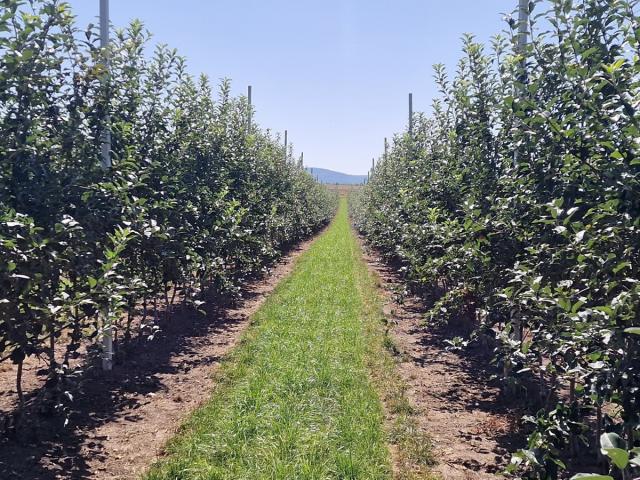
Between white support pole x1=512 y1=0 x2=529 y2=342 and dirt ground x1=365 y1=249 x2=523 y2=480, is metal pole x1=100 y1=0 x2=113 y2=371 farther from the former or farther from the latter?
white support pole x1=512 y1=0 x2=529 y2=342

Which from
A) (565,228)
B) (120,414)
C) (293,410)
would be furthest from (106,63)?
(565,228)

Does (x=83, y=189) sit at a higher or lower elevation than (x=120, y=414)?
higher

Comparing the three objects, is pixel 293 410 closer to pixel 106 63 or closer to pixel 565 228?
pixel 565 228

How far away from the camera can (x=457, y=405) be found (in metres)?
4.98

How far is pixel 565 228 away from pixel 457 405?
2919 millimetres

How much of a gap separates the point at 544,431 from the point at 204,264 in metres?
5.86

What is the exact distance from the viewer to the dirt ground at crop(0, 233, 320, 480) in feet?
12.0

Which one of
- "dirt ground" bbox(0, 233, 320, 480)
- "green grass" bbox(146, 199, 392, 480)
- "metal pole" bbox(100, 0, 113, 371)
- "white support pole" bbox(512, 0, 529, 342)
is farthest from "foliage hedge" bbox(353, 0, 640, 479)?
"metal pole" bbox(100, 0, 113, 371)

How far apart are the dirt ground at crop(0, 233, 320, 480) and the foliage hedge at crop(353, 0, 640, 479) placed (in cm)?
275

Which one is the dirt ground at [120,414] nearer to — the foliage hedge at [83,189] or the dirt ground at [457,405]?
the foliage hedge at [83,189]

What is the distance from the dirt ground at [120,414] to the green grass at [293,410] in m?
0.26

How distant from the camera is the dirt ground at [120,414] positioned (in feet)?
12.0

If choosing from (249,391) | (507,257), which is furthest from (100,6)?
(507,257)

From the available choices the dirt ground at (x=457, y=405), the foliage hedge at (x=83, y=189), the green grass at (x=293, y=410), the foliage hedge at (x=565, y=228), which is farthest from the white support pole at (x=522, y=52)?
the foliage hedge at (x=83, y=189)
